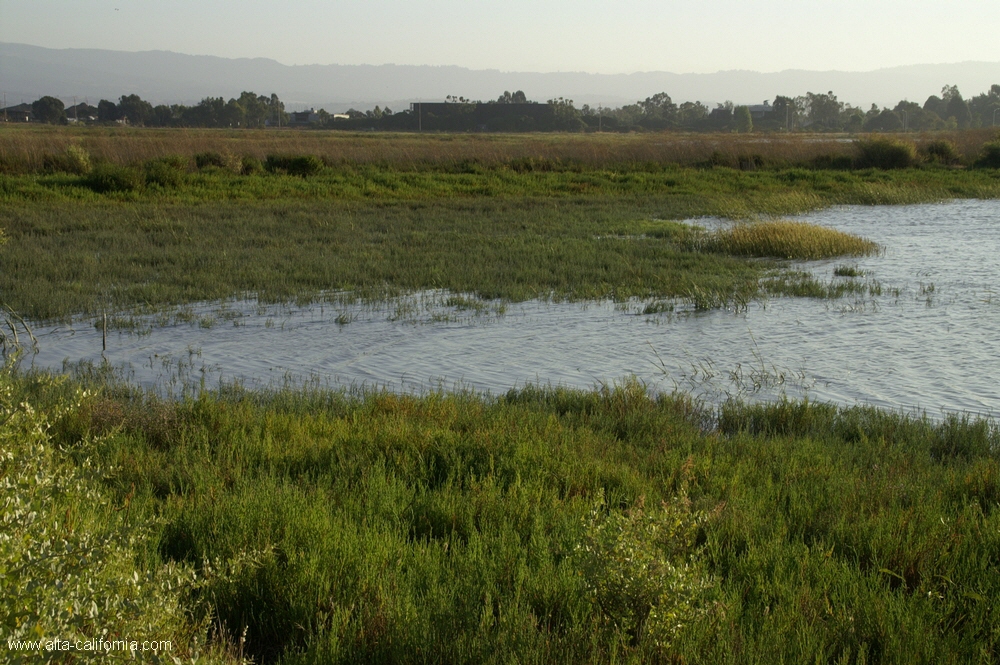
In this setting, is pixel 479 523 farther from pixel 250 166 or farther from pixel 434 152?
pixel 434 152

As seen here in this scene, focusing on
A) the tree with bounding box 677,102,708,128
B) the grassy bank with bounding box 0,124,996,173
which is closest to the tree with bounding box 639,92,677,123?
the tree with bounding box 677,102,708,128

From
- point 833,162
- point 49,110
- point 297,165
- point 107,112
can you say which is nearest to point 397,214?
point 297,165

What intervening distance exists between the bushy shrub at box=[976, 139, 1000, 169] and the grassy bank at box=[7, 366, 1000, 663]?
39008mm

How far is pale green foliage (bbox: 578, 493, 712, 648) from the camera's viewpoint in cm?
295

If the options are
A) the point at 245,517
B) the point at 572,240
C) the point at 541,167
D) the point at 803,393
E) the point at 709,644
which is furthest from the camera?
the point at 541,167

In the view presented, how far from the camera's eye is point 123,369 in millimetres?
8320

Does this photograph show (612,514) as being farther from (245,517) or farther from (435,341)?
(435,341)

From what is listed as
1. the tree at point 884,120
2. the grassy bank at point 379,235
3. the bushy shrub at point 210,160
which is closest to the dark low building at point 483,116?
the tree at point 884,120

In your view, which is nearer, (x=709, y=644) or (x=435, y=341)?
(x=709, y=644)

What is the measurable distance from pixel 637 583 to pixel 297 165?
27222mm

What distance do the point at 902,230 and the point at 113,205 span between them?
841 inches

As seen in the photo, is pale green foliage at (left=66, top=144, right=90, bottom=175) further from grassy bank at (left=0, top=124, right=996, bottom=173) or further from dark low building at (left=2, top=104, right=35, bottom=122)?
dark low building at (left=2, top=104, right=35, bottom=122)

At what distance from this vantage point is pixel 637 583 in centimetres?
302

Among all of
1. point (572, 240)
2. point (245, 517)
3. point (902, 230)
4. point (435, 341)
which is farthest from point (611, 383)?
point (902, 230)
